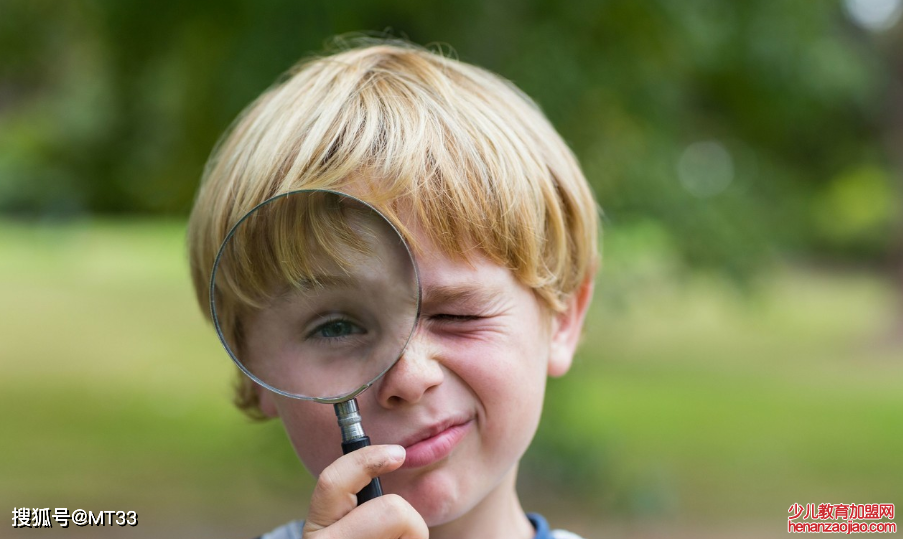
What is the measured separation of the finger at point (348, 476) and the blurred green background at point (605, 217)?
2.16 metres

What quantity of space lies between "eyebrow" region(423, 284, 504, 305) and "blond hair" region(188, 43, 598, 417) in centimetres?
8

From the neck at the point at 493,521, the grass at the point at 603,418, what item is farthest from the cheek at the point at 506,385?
the grass at the point at 603,418

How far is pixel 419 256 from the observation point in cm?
196

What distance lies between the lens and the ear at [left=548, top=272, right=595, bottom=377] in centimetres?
242

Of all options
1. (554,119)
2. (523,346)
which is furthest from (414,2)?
(523,346)

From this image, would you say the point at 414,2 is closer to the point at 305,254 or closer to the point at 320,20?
the point at 320,20

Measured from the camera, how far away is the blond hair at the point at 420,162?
2006mm

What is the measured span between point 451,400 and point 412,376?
141 mm

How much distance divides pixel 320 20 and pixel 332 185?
3.30m

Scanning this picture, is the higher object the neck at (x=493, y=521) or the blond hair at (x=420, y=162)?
the blond hair at (x=420, y=162)

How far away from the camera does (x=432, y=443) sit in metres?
2.00

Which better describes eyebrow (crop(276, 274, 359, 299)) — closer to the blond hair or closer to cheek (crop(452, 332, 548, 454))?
A: the blond hair

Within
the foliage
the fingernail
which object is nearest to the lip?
the fingernail

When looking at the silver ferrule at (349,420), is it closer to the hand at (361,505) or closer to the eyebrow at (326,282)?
the hand at (361,505)
